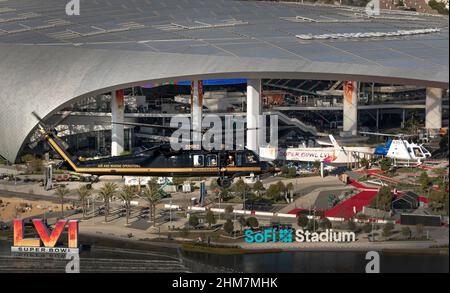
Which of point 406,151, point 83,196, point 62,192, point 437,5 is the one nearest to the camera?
point 83,196

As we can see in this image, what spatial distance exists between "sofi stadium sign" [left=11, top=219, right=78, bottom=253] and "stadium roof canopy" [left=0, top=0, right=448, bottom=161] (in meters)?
23.5

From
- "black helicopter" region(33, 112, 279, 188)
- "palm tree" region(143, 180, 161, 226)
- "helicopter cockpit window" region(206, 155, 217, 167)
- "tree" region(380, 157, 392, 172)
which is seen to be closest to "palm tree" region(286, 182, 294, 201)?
"black helicopter" region(33, 112, 279, 188)

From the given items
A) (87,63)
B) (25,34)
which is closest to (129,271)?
(87,63)

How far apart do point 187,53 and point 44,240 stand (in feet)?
92.3

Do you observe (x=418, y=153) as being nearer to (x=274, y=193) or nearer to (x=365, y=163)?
(x=365, y=163)

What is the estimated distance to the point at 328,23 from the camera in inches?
4183

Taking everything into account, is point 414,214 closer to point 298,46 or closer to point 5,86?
point 298,46

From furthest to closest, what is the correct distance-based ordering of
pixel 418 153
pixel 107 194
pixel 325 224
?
pixel 418 153 < pixel 107 194 < pixel 325 224

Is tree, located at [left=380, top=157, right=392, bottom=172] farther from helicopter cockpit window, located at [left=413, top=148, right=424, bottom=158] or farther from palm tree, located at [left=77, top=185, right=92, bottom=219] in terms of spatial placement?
palm tree, located at [left=77, top=185, right=92, bottom=219]

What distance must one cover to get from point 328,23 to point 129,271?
4837 cm

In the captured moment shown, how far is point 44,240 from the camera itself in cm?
7075

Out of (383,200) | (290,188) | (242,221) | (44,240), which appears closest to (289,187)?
(290,188)

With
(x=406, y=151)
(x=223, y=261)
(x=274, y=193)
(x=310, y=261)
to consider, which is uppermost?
(x=406, y=151)
